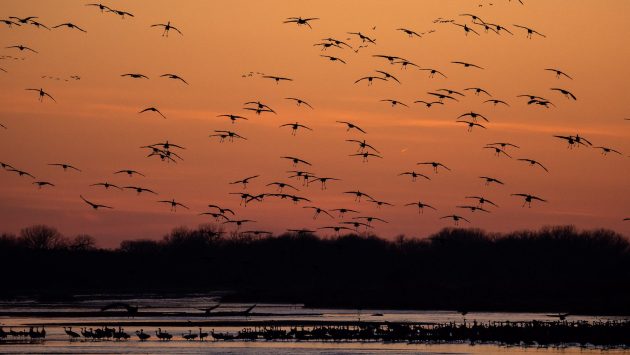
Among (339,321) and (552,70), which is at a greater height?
(552,70)

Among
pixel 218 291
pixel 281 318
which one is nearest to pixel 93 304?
pixel 281 318

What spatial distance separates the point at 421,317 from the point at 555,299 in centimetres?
3084

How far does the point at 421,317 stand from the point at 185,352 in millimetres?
41851

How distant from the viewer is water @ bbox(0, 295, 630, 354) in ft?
281

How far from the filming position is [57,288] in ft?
648

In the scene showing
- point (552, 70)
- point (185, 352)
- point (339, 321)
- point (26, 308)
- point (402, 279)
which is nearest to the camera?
point (552, 70)

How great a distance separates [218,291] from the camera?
650 ft

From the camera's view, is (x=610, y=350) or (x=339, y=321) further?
(x=339, y=321)

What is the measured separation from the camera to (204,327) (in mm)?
107438

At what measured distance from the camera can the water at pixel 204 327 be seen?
3371 inches

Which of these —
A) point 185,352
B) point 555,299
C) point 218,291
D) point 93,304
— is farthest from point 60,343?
point 218,291

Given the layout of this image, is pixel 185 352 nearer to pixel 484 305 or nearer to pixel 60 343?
pixel 60 343

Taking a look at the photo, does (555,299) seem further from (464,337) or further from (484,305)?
(464,337)

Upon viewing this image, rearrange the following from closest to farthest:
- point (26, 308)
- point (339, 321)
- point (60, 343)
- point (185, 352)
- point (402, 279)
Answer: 1. point (185, 352)
2. point (60, 343)
3. point (339, 321)
4. point (26, 308)
5. point (402, 279)
